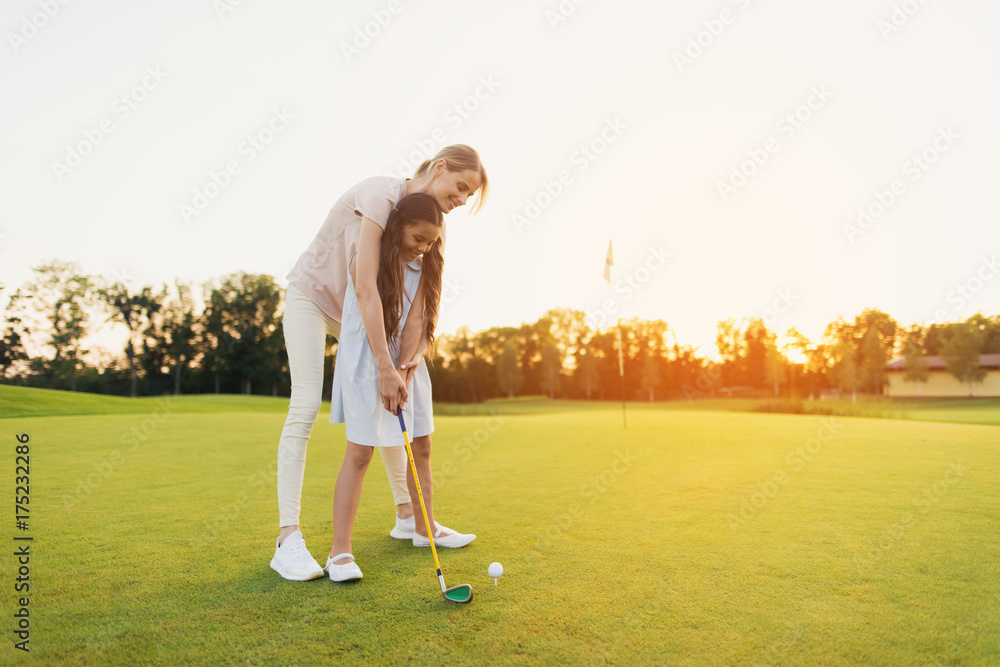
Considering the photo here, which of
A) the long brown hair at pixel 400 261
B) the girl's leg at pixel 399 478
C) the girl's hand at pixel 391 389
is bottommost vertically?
the girl's leg at pixel 399 478

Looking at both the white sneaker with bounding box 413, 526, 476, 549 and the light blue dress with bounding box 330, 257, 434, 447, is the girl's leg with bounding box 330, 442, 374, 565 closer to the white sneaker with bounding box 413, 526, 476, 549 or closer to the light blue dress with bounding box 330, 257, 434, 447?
the light blue dress with bounding box 330, 257, 434, 447

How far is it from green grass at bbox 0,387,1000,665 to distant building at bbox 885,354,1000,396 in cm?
3305

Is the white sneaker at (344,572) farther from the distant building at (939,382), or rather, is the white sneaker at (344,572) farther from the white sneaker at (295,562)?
the distant building at (939,382)

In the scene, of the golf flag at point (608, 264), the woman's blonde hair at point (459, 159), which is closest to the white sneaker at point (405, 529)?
the woman's blonde hair at point (459, 159)

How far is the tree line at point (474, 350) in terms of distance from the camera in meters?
35.8

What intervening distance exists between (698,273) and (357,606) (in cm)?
2653

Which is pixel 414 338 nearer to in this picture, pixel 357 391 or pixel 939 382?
pixel 357 391

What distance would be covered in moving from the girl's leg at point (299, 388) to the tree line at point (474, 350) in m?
29.0

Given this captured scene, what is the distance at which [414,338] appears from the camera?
2900 millimetres

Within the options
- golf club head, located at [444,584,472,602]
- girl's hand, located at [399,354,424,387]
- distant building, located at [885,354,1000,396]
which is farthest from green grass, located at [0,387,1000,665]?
distant building, located at [885,354,1000,396]

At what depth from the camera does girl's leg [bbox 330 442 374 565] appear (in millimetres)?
2463

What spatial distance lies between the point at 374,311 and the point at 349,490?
0.84 metres

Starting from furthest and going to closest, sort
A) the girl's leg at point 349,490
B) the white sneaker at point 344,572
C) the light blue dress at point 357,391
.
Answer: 1. the light blue dress at point 357,391
2. the girl's leg at point 349,490
3. the white sneaker at point 344,572

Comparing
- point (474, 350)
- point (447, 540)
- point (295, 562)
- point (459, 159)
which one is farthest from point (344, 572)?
point (474, 350)
